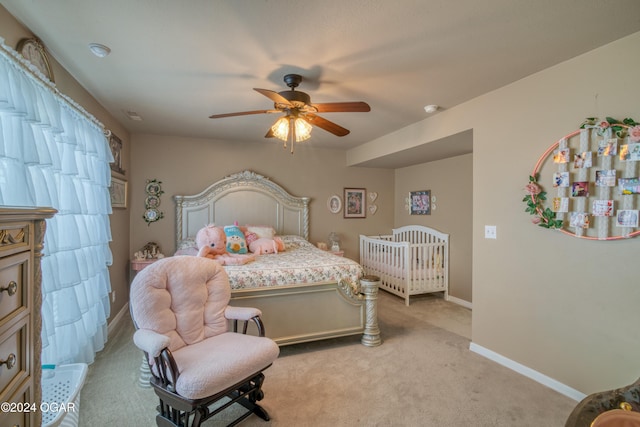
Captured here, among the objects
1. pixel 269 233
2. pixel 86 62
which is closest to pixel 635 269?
pixel 269 233

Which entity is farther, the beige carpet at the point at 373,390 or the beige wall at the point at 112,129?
the beige carpet at the point at 373,390

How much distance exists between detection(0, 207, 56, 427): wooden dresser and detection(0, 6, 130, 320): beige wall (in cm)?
143

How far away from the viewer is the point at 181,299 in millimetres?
2045

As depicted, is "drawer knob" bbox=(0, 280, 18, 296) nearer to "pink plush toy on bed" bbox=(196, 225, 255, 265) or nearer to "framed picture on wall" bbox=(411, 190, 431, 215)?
"pink plush toy on bed" bbox=(196, 225, 255, 265)

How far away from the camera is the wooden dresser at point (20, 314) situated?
0.85m

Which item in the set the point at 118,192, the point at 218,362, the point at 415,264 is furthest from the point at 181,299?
the point at 415,264

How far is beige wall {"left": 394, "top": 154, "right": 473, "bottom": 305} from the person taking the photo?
14.0ft

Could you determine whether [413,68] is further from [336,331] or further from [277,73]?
[336,331]

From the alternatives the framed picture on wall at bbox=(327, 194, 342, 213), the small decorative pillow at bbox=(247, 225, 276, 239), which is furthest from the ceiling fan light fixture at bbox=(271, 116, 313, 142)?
the framed picture on wall at bbox=(327, 194, 342, 213)

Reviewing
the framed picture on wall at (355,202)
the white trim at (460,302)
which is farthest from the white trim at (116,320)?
the white trim at (460,302)

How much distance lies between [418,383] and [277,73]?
267cm

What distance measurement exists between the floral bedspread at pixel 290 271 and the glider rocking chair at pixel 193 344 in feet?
1.44

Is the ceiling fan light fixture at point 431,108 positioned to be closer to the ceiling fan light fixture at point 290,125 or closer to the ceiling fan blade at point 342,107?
the ceiling fan blade at point 342,107

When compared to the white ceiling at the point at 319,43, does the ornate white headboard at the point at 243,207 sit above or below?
below
